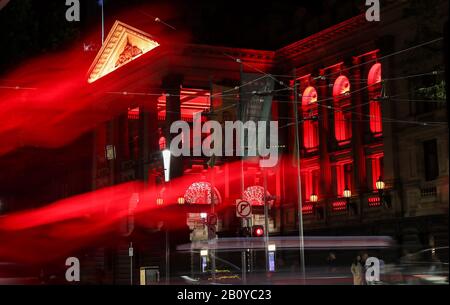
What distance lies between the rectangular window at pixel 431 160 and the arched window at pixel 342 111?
21.4 feet

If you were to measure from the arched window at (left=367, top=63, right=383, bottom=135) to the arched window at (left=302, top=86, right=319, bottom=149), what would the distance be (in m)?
4.54

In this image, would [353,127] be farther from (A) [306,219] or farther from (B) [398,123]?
(A) [306,219]

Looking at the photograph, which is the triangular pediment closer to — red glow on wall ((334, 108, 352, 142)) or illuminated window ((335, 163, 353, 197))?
red glow on wall ((334, 108, 352, 142))

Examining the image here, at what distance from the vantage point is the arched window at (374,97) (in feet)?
130

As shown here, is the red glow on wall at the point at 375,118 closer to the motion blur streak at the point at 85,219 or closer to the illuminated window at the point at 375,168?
the illuminated window at the point at 375,168

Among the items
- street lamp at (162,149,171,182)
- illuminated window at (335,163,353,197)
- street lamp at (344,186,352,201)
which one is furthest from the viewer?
illuminated window at (335,163,353,197)

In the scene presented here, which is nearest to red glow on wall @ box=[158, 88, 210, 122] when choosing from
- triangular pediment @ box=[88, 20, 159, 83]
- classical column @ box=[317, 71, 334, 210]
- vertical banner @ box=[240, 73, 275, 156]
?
triangular pediment @ box=[88, 20, 159, 83]

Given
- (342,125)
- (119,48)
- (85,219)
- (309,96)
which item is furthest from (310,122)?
(85,219)

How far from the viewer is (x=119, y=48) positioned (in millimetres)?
52031

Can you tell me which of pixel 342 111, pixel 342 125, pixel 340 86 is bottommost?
pixel 342 125

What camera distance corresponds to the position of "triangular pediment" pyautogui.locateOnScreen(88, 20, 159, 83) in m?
48.8

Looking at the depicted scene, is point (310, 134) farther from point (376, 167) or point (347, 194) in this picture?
point (376, 167)

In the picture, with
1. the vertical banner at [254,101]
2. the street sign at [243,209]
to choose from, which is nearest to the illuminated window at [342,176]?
the vertical banner at [254,101]

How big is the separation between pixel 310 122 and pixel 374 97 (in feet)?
20.3
